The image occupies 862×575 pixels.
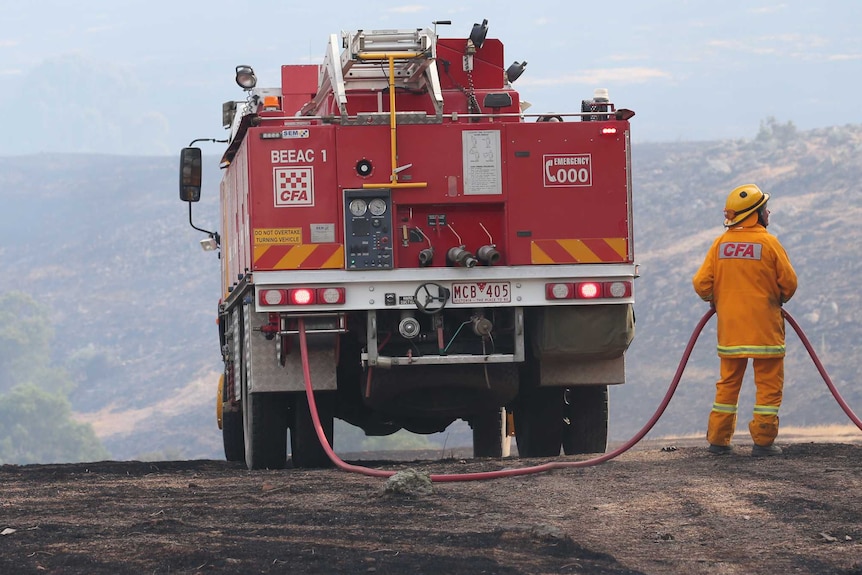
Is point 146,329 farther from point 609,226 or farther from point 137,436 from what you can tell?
point 609,226

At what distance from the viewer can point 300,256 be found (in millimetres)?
9891

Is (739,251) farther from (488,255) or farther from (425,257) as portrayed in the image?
(425,257)

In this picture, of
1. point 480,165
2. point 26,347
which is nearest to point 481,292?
point 480,165

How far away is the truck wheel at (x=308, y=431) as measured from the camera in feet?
37.2

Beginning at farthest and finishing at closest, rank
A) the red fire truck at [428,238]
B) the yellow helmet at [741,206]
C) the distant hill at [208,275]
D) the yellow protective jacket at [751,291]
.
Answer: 1. the distant hill at [208,275]
2. the red fire truck at [428,238]
3. the yellow helmet at [741,206]
4. the yellow protective jacket at [751,291]

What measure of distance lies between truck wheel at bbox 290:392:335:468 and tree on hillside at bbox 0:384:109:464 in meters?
92.3

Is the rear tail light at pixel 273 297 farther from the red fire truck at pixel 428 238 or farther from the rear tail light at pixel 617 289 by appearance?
the rear tail light at pixel 617 289

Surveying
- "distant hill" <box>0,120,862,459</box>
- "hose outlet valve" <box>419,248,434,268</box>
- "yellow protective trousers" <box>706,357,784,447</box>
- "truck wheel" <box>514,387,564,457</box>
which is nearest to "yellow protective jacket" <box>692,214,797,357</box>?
"yellow protective trousers" <box>706,357,784,447</box>

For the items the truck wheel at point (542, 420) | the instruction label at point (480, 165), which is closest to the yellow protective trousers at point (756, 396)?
the instruction label at point (480, 165)

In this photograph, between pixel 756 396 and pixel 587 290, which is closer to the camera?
pixel 756 396

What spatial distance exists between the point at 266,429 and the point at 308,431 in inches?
19.0

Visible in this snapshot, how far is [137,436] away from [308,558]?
112 meters

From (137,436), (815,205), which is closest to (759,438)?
(815,205)

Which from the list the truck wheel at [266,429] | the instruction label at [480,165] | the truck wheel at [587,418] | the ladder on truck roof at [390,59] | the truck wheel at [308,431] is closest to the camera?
the instruction label at [480,165]
